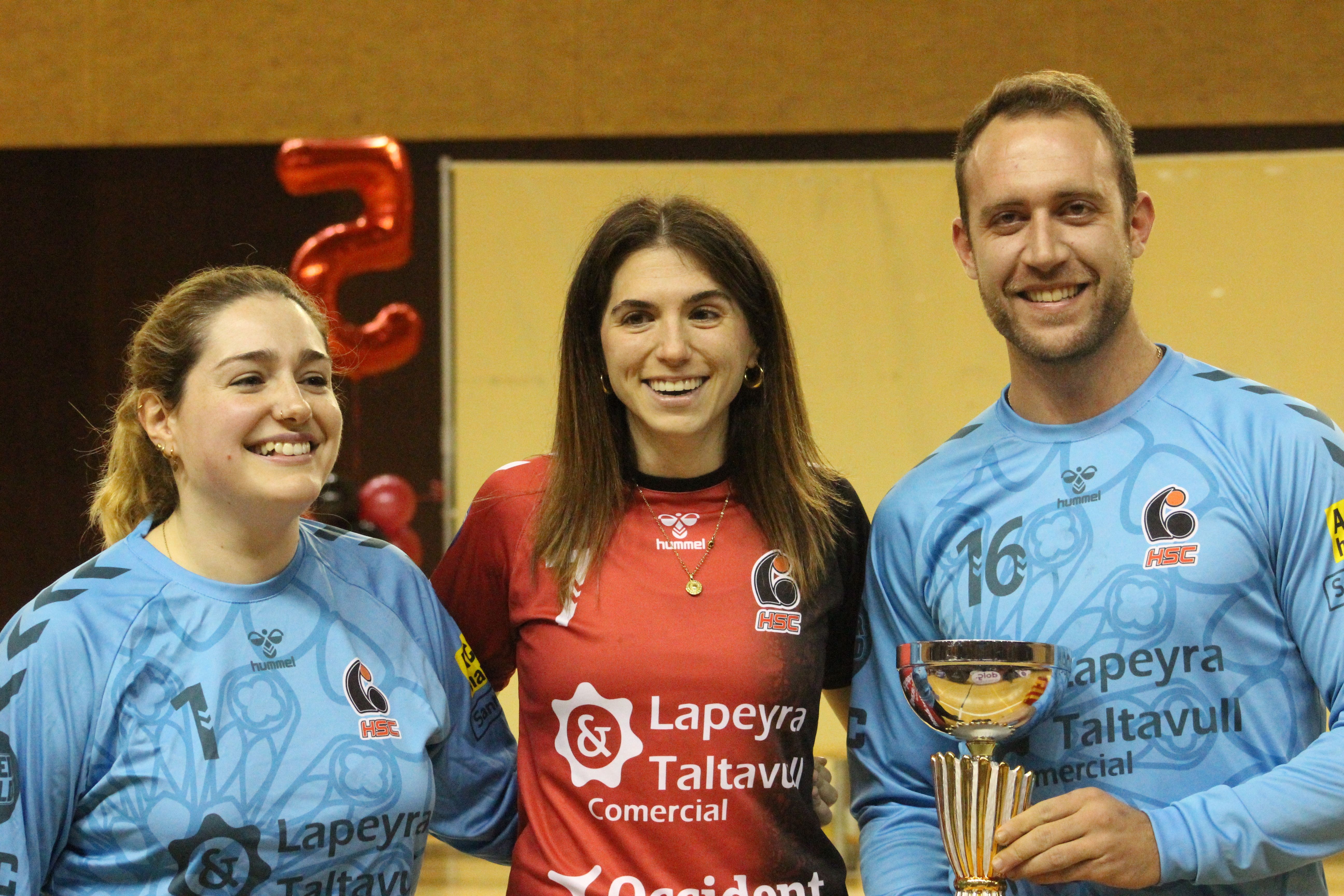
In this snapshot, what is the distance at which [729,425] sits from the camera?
6.33 ft

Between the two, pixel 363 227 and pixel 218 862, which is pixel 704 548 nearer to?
pixel 218 862

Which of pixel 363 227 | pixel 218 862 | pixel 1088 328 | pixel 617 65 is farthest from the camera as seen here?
pixel 617 65

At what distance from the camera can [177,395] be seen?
1.69 metres

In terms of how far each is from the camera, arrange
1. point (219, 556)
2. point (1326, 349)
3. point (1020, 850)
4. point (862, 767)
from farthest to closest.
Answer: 1. point (1326, 349)
2. point (862, 767)
3. point (219, 556)
4. point (1020, 850)

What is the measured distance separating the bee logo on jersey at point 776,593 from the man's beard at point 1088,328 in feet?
1.37

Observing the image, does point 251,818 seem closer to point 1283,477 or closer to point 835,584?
point 835,584

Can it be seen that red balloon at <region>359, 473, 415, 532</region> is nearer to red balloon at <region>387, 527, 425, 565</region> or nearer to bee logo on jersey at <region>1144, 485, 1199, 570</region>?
red balloon at <region>387, 527, 425, 565</region>

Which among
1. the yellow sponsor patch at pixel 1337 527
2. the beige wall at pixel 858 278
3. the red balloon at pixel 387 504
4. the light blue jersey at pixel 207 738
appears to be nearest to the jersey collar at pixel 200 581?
the light blue jersey at pixel 207 738

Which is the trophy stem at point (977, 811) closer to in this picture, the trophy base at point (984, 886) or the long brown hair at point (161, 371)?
the trophy base at point (984, 886)

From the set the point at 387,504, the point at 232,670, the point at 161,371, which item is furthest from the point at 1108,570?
the point at 387,504

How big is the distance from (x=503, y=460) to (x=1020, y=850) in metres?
3.72

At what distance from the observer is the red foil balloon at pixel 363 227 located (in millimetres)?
4480

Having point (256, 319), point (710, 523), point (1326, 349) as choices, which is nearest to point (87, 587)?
point (256, 319)

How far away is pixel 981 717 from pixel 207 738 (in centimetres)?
89
